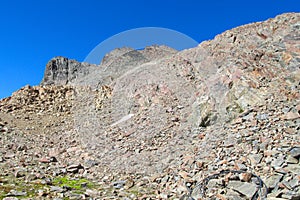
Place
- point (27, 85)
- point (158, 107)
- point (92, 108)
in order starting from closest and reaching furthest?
point (158, 107)
point (92, 108)
point (27, 85)

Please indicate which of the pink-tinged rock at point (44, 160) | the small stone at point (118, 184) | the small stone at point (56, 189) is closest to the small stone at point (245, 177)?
the small stone at point (118, 184)

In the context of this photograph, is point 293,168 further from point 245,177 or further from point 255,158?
point 245,177

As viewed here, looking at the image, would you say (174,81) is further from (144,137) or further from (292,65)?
(292,65)

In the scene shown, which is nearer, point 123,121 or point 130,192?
point 130,192

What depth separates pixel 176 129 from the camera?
39.2 feet

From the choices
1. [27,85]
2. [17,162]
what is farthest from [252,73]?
[27,85]

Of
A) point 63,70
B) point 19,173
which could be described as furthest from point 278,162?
point 63,70

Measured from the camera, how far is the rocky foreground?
8031mm

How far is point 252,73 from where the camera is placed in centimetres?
1260

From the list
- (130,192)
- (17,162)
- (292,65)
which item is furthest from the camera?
(292,65)

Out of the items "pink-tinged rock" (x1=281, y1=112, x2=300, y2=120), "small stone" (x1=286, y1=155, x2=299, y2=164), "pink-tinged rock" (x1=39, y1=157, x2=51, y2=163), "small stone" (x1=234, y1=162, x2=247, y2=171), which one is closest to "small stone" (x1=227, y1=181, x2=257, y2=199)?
"small stone" (x1=234, y1=162, x2=247, y2=171)

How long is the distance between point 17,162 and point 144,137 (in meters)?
5.05

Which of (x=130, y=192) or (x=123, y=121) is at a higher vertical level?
(x=123, y=121)

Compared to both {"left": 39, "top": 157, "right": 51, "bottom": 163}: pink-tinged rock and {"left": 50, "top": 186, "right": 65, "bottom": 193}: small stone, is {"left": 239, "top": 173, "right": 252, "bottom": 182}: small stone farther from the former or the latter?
{"left": 39, "top": 157, "right": 51, "bottom": 163}: pink-tinged rock
